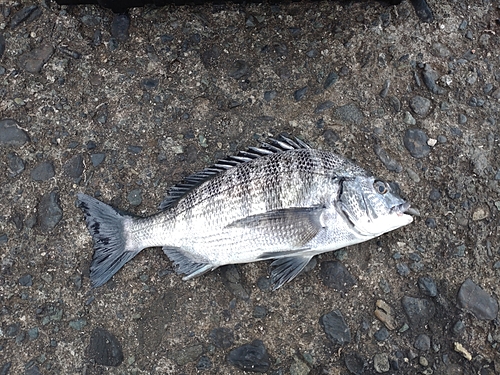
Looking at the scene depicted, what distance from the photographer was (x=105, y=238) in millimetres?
3135

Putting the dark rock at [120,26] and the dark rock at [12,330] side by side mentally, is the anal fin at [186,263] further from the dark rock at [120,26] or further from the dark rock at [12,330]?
the dark rock at [120,26]

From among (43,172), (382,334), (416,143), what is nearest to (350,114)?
(416,143)

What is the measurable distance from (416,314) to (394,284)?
0.25m

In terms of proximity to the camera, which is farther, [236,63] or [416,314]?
[236,63]

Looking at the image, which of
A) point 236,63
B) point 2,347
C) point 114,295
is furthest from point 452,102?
point 2,347

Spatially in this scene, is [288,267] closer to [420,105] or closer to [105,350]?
[105,350]

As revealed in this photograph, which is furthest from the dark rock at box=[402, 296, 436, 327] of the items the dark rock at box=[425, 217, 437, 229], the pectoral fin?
the pectoral fin

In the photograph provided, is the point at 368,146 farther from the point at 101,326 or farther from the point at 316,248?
the point at 101,326

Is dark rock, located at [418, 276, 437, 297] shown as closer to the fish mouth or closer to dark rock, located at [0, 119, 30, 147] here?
the fish mouth

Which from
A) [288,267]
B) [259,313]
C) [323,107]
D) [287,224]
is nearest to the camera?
[287,224]

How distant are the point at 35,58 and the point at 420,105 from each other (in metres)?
2.90

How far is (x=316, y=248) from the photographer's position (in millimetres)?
2957

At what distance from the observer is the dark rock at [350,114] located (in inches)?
133

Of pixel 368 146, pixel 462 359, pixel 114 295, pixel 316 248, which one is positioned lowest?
pixel 462 359
